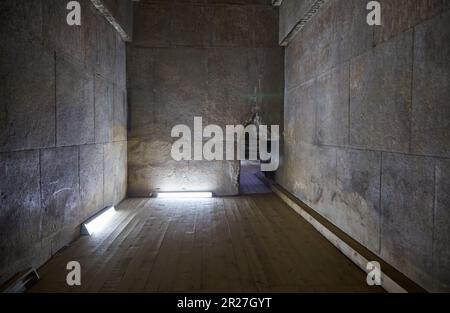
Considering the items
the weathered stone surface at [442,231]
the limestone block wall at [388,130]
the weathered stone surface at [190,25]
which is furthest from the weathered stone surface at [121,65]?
the weathered stone surface at [442,231]

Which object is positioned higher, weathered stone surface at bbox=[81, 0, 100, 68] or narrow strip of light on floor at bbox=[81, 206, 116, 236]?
weathered stone surface at bbox=[81, 0, 100, 68]

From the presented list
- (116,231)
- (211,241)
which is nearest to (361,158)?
(211,241)

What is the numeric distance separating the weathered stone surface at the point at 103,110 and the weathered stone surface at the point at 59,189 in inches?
32.6

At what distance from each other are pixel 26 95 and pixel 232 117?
417 cm

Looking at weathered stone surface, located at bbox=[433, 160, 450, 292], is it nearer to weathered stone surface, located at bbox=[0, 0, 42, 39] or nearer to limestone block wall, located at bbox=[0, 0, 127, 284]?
limestone block wall, located at bbox=[0, 0, 127, 284]

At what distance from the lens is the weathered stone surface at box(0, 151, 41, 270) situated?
2252mm

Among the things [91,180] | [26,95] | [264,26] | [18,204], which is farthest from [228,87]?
[18,204]

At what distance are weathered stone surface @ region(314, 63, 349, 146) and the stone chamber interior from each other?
0.03 meters

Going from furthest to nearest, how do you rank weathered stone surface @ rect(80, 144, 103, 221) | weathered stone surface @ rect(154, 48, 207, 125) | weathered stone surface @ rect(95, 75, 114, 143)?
weathered stone surface @ rect(154, 48, 207, 125), weathered stone surface @ rect(95, 75, 114, 143), weathered stone surface @ rect(80, 144, 103, 221)

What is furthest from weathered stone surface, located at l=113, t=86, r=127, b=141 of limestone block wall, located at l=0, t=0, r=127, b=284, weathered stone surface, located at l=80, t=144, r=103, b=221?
weathered stone surface, located at l=80, t=144, r=103, b=221

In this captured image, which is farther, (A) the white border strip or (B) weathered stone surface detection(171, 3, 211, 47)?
(B) weathered stone surface detection(171, 3, 211, 47)

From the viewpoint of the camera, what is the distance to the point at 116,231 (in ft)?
12.6

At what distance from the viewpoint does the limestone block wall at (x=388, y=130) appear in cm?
206

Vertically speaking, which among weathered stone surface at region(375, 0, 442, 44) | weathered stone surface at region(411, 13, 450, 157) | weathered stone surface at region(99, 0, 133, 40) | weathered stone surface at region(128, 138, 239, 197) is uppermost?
weathered stone surface at region(99, 0, 133, 40)
